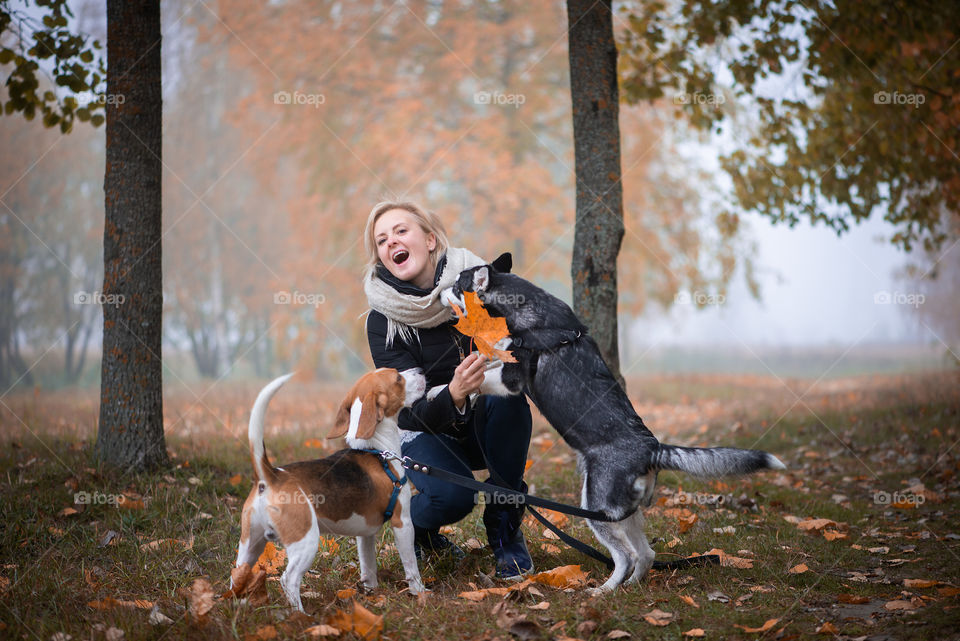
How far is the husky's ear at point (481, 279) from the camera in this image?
12.9ft

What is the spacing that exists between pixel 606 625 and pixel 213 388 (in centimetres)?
1349

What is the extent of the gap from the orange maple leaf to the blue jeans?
0.28m

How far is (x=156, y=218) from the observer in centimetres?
536

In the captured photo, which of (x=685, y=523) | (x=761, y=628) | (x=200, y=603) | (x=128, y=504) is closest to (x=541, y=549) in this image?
(x=685, y=523)

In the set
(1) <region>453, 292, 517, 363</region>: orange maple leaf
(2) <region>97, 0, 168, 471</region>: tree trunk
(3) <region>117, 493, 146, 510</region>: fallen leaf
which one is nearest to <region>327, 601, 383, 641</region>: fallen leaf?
(1) <region>453, 292, 517, 363</region>: orange maple leaf

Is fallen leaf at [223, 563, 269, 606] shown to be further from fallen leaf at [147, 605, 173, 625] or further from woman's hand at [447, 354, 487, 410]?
woman's hand at [447, 354, 487, 410]

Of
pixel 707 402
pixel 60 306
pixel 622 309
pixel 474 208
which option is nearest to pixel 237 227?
pixel 60 306

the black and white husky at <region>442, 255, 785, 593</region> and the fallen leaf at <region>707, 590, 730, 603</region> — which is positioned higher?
the black and white husky at <region>442, 255, 785, 593</region>

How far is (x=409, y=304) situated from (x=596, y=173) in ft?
9.02

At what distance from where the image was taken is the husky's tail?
3.14m

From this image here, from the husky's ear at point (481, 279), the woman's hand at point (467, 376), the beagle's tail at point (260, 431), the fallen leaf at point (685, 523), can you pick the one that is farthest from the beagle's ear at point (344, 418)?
the fallen leaf at point (685, 523)

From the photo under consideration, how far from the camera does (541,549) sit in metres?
4.11

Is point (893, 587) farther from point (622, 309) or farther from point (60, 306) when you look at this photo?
point (60, 306)

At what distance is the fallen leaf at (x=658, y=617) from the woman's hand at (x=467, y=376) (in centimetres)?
138
